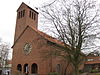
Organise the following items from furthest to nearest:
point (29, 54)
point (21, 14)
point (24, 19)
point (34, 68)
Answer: point (21, 14) → point (24, 19) → point (34, 68) → point (29, 54)

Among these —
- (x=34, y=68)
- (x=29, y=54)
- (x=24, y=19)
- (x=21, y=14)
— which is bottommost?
(x=34, y=68)

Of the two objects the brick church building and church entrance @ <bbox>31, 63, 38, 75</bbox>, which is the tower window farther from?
church entrance @ <bbox>31, 63, 38, 75</bbox>

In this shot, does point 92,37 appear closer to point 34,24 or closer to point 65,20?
point 65,20

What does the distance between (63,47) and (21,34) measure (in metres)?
19.5

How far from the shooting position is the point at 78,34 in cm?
1995

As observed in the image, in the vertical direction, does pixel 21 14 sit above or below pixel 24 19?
above

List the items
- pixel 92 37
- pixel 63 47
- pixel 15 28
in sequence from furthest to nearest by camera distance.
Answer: pixel 15 28 < pixel 63 47 < pixel 92 37

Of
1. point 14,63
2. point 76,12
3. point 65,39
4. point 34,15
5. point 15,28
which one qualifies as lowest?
point 14,63

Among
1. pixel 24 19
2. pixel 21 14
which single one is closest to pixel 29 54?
pixel 24 19

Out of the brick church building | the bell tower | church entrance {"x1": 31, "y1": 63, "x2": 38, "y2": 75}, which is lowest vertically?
church entrance {"x1": 31, "y1": 63, "x2": 38, "y2": 75}

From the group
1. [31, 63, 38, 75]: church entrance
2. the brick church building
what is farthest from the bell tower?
[31, 63, 38, 75]: church entrance

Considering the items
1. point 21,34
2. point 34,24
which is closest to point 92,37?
point 21,34

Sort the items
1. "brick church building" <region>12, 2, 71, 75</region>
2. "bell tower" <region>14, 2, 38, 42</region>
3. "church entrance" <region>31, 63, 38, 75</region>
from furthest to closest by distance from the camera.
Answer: "bell tower" <region>14, 2, 38, 42</region>
"church entrance" <region>31, 63, 38, 75</region>
"brick church building" <region>12, 2, 71, 75</region>

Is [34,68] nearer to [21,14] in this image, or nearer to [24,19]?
[24,19]
